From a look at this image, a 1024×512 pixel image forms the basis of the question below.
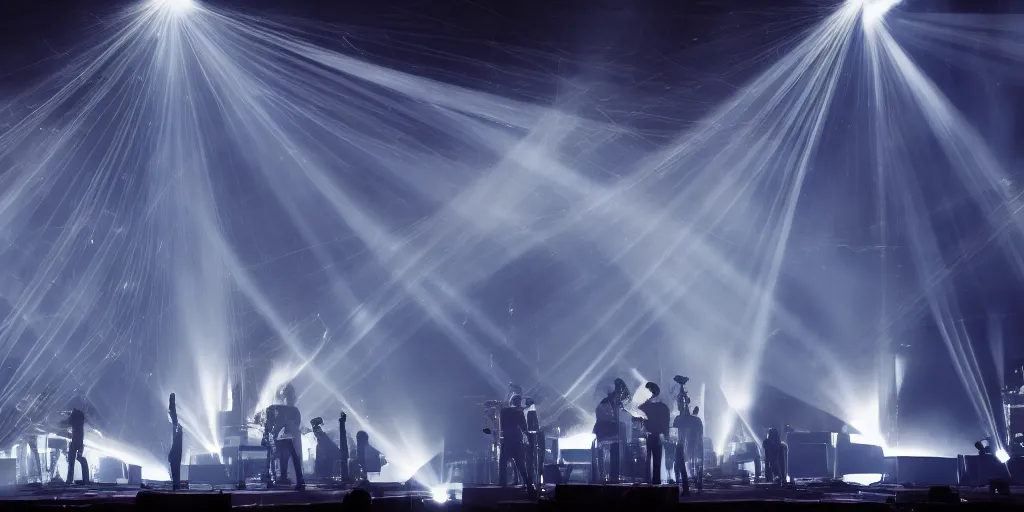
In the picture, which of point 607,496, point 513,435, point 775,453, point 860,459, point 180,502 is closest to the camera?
point 180,502

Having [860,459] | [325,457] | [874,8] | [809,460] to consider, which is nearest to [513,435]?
[325,457]

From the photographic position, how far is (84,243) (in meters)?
29.3

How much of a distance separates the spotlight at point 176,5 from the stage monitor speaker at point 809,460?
16516mm

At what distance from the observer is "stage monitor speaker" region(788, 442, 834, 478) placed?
2042cm

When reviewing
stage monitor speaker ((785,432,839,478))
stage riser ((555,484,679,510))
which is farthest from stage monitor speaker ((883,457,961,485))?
stage riser ((555,484,679,510))

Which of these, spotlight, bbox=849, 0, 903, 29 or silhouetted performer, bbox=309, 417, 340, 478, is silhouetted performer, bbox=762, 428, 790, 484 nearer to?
silhouetted performer, bbox=309, 417, 340, 478

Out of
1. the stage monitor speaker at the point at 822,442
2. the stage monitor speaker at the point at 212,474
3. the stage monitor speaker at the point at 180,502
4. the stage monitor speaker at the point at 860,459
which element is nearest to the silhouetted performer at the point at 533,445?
the stage monitor speaker at the point at 822,442

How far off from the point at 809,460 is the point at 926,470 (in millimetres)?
2288

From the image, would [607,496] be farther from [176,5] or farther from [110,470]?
[110,470]

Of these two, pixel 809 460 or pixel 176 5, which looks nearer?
pixel 809 460

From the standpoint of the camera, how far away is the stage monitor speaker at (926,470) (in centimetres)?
1911

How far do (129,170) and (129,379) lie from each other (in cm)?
659

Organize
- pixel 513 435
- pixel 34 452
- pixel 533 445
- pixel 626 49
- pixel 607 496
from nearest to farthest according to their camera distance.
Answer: pixel 607 496
pixel 513 435
pixel 533 445
pixel 34 452
pixel 626 49

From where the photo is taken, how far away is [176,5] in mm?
22297
